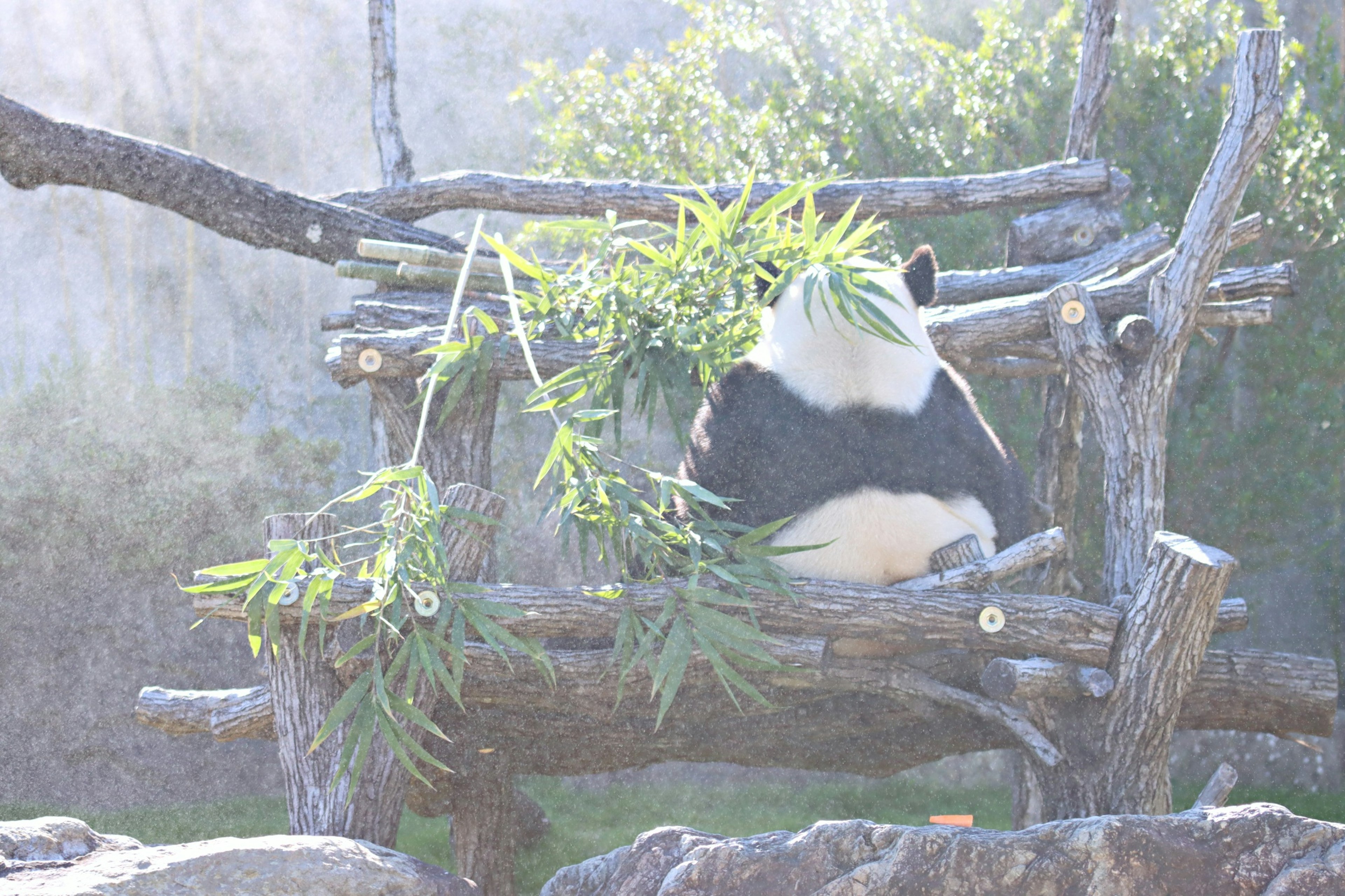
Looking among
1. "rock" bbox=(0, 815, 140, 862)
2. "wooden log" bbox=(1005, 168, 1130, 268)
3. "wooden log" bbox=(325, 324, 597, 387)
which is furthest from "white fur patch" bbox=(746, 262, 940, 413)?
"rock" bbox=(0, 815, 140, 862)

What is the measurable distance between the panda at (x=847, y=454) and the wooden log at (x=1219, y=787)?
2.72 ft

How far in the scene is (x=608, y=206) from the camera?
4352mm

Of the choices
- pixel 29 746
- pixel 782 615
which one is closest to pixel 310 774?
pixel 782 615

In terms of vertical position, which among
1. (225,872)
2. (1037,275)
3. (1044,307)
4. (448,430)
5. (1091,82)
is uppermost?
(1091,82)

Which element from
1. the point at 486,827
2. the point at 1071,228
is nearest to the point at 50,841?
the point at 486,827

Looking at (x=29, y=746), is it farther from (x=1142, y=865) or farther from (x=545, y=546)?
(x=1142, y=865)

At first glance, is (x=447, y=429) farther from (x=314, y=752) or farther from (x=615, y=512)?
(x=314, y=752)

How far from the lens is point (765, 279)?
3.23m

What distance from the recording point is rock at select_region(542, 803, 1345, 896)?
215 centimetres

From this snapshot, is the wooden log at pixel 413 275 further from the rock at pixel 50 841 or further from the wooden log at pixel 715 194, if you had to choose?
the rock at pixel 50 841

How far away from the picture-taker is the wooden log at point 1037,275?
4156 mm

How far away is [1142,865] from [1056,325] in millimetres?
1840

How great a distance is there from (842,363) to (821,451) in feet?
0.82

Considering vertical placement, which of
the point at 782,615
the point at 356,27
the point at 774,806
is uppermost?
the point at 356,27
